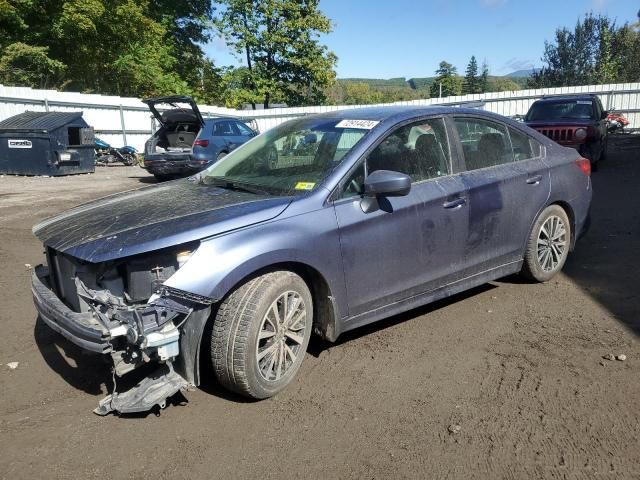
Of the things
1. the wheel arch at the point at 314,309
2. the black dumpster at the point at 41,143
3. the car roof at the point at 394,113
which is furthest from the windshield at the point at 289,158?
the black dumpster at the point at 41,143

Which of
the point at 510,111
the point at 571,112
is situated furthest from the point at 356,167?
the point at 510,111

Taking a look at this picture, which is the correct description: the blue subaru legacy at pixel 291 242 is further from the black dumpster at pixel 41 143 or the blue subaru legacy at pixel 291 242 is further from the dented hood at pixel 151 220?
the black dumpster at pixel 41 143

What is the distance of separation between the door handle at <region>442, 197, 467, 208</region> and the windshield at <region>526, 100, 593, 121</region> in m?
10.3

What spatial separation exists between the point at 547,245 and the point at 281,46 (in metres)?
36.4

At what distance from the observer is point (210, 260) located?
2746 millimetres

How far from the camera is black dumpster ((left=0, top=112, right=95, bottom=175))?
1316 centimetres

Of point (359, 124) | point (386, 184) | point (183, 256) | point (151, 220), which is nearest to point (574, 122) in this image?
point (359, 124)

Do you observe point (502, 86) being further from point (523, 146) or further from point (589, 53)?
point (523, 146)

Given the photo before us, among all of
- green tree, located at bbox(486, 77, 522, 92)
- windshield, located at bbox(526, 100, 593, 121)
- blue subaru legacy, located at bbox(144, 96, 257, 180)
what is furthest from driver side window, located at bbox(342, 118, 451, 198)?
green tree, located at bbox(486, 77, 522, 92)

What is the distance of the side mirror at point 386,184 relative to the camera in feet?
10.8

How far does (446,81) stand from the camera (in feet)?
347

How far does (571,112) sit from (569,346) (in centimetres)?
1095

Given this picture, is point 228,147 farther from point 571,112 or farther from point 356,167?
point 356,167

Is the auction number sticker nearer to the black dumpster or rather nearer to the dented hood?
the black dumpster
